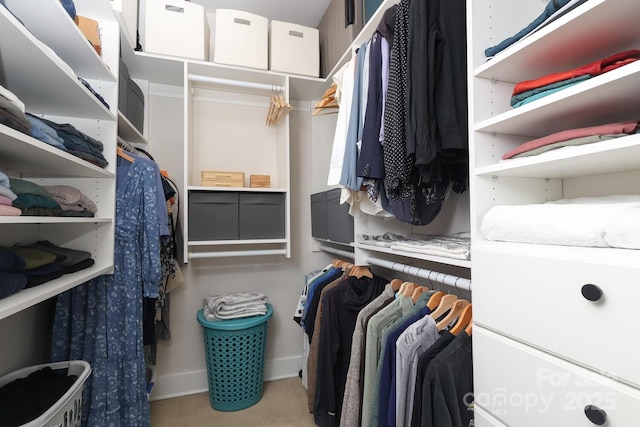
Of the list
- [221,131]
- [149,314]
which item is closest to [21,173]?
[149,314]

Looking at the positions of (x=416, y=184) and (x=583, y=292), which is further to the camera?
(x=416, y=184)

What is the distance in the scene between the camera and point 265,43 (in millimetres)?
1936

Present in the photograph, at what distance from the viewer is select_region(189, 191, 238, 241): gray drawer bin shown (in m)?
1.83

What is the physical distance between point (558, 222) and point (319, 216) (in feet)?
5.13

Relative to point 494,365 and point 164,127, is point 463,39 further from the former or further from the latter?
point 164,127

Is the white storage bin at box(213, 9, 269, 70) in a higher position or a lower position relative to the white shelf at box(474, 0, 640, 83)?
higher

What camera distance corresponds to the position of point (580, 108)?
0.74 m

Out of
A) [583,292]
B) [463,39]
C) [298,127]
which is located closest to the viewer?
[583,292]

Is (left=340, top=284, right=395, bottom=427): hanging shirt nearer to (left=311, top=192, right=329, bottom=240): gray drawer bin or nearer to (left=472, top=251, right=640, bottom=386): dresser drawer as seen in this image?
(left=472, top=251, right=640, bottom=386): dresser drawer

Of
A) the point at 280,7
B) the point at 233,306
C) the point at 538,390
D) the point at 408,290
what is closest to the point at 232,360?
the point at 233,306

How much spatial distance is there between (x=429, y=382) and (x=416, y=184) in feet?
2.18

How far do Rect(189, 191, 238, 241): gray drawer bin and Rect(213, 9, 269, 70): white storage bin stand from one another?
32.5 inches

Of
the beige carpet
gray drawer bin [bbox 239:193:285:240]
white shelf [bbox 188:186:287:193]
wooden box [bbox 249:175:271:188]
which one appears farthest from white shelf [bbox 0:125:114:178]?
the beige carpet

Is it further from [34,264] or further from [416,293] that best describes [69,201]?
[416,293]
